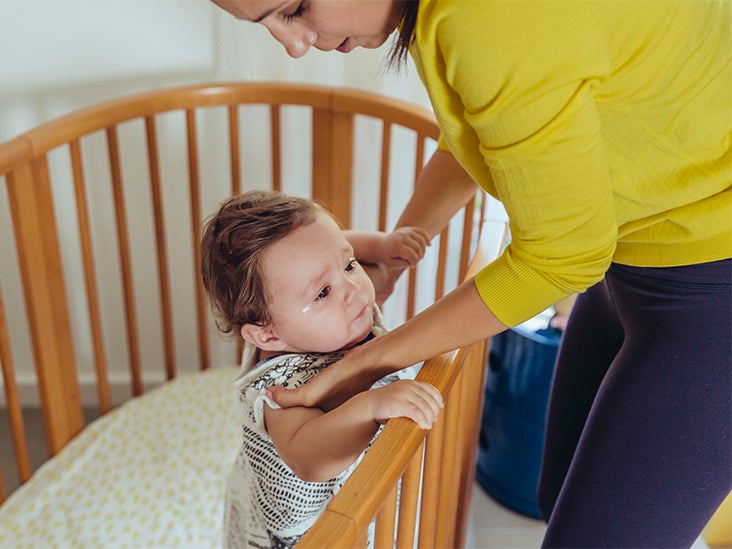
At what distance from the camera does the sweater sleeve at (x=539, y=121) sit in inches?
26.5

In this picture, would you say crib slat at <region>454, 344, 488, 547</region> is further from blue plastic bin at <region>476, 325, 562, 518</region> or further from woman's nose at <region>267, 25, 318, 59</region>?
woman's nose at <region>267, 25, 318, 59</region>

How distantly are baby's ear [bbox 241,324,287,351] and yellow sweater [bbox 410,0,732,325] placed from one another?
0.30 m

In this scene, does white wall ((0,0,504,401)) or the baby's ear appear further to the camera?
white wall ((0,0,504,401))

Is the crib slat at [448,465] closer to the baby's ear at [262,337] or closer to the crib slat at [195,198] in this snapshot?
the baby's ear at [262,337]

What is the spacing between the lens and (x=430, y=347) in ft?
2.79

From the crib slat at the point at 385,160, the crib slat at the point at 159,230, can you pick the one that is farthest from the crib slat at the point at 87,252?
the crib slat at the point at 385,160

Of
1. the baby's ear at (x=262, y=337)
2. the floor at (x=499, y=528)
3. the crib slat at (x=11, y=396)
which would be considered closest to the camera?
the baby's ear at (x=262, y=337)

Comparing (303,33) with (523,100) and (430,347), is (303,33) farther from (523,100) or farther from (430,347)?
(430,347)

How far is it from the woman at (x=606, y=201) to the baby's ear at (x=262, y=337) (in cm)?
9

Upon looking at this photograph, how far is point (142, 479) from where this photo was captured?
154 centimetres

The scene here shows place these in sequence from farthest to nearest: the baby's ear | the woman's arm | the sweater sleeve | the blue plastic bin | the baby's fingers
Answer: the blue plastic bin, the woman's arm, the baby's ear, the baby's fingers, the sweater sleeve

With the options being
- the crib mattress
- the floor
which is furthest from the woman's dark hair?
the floor

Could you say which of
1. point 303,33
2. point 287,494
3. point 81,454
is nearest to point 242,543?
point 287,494

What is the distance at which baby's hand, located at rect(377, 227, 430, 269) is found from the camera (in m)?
1.17
